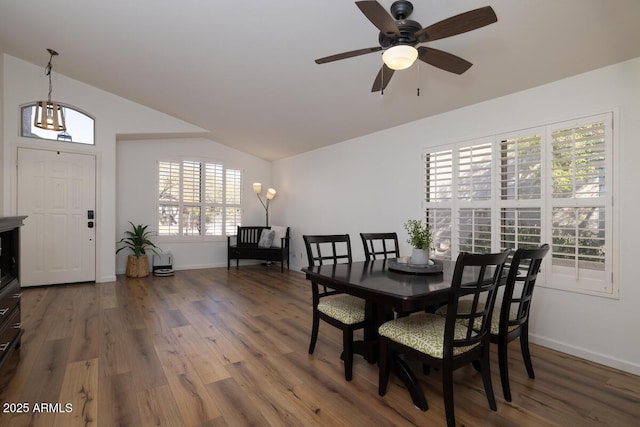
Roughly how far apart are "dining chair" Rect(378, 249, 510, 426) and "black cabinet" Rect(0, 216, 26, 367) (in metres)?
2.53

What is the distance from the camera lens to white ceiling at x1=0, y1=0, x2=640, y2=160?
7.43 feet

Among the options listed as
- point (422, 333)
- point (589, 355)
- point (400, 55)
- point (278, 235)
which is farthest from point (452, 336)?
point (278, 235)

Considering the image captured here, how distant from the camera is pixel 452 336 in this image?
5.53ft

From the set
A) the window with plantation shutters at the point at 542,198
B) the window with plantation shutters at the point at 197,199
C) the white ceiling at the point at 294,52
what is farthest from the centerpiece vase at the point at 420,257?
the window with plantation shutters at the point at 197,199

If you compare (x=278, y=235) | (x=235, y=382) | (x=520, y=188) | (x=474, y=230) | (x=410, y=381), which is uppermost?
(x=520, y=188)

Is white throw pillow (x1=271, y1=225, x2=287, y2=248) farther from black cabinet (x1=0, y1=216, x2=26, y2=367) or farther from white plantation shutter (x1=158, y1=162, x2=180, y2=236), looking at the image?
black cabinet (x1=0, y1=216, x2=26, y2=367)

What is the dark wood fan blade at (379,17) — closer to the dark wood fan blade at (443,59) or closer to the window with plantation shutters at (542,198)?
the dark wood fan blade at (443,59)

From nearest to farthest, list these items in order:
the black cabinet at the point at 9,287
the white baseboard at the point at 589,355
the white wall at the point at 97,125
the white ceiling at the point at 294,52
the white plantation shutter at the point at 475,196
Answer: the black cabinet at the point at 9,287 → the white ceiling at the point at 294,52 → the white baseboard at the point at 589,355 → the white plantation shutter at the point at 475,196 → the white wall at the point at 97,125

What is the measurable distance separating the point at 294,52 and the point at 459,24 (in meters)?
1.82

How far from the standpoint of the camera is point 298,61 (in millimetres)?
3262

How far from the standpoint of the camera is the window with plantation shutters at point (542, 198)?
2.55 meters

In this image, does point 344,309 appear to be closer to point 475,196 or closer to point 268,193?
point 475,196

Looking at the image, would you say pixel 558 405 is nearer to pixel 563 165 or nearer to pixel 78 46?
pixel 563 165

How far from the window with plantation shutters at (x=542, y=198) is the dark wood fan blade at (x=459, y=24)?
5.40ft
